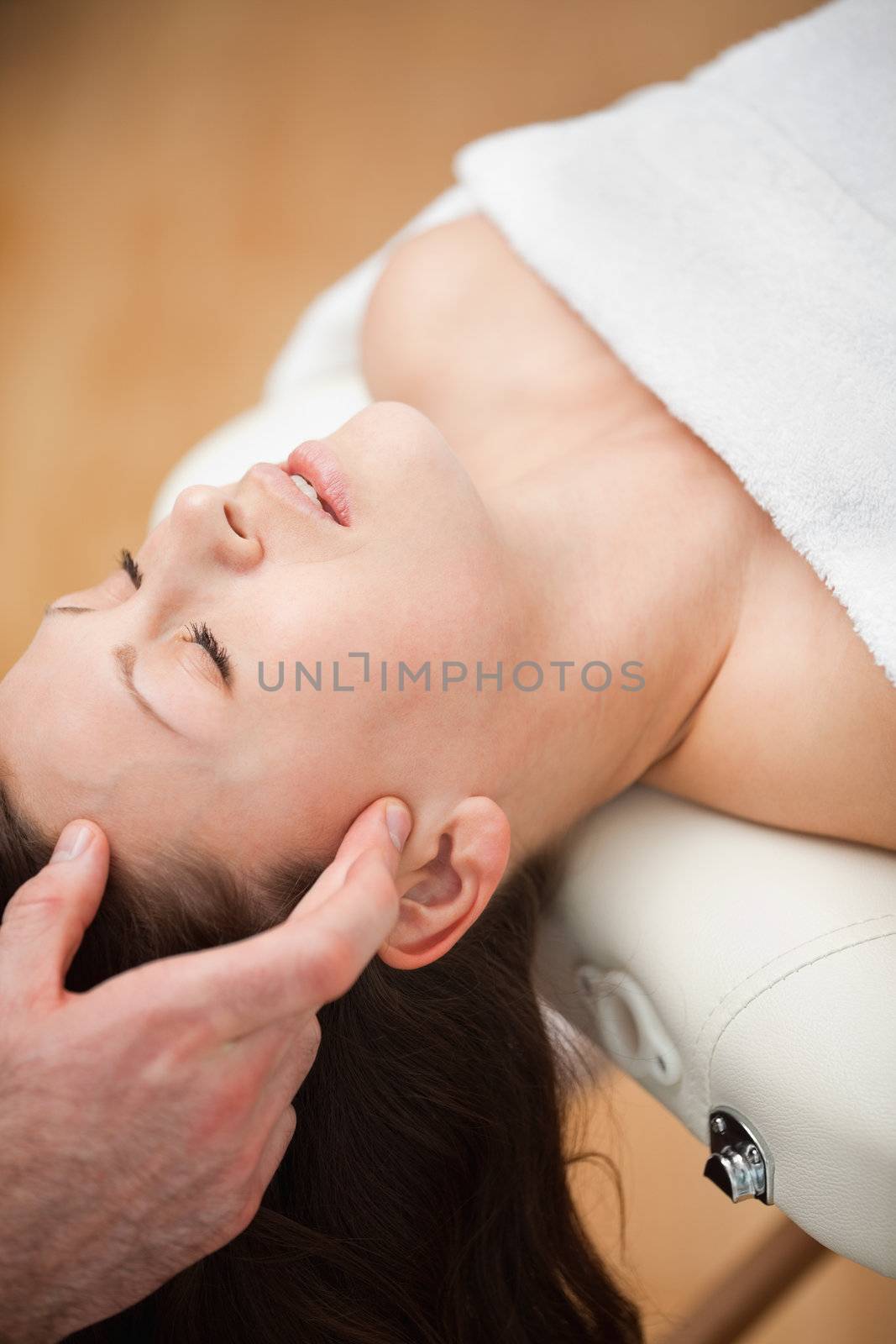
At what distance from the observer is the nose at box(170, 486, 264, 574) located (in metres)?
0.96

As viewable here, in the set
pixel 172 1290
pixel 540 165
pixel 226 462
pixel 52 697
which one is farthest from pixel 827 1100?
pixel 540 165

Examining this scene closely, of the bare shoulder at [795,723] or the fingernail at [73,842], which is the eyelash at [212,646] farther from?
the bare shoulder at [795,723]

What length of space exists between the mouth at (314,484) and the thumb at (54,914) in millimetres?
331

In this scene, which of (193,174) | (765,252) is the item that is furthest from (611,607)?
(193,174)

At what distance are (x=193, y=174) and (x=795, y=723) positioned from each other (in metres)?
2.15

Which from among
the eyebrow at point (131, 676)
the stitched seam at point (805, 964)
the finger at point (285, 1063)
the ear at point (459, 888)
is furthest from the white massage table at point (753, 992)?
the eyebrow at point (131, 676)

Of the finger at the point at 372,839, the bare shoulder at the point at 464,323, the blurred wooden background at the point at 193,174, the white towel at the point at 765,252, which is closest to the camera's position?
the finger at the point at 372,839

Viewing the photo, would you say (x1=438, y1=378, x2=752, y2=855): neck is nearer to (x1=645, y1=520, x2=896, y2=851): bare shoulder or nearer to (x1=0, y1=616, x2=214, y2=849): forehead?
(x1=645, y1=520, x2=896, y2=851): bare shoulder

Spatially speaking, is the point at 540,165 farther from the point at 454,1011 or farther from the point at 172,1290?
the point at 172,1290

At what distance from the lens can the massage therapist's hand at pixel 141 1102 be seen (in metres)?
0.72

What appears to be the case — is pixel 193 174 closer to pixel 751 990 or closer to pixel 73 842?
pixel 73 842

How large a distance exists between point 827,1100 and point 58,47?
2897 millimetres

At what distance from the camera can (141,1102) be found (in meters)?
0.73

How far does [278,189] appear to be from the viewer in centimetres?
253
